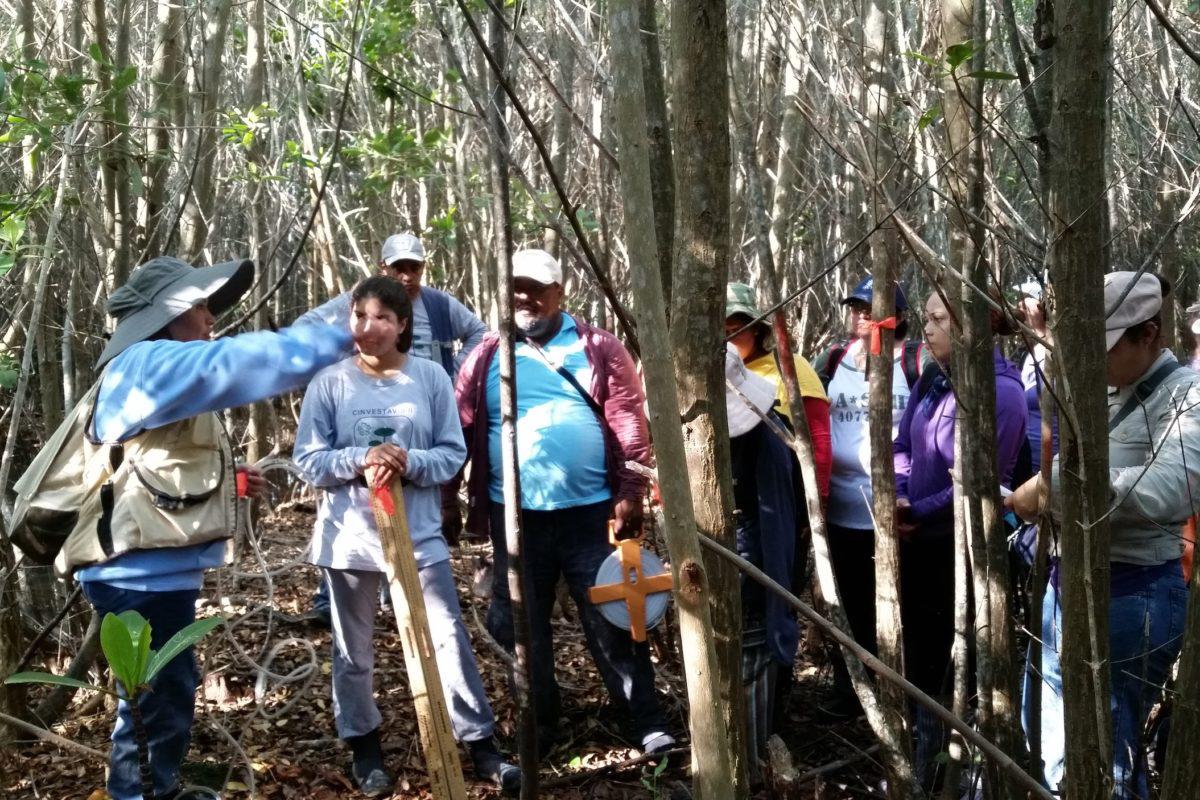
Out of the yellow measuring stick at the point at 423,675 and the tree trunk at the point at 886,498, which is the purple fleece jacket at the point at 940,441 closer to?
the tree trunk at the point at 886,498

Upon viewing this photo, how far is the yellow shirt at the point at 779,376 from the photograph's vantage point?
438 cm

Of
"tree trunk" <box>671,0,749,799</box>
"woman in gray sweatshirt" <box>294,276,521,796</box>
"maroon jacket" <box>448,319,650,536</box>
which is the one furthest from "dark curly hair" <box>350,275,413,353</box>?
"tree trunk" <box>671,0,749,799</box>

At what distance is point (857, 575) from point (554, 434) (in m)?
1.50

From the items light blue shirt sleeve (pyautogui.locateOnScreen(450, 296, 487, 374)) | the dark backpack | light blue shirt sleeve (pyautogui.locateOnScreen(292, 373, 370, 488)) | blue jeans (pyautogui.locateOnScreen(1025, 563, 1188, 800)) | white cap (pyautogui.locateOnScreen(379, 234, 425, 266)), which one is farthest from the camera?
light blue shirt sleeve (pyautogui.locateOnScreen(450, 296, 487, 374))

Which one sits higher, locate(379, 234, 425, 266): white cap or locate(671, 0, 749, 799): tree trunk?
locate(379, 234, 425, 266): white cap

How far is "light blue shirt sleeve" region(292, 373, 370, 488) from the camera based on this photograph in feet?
12.6

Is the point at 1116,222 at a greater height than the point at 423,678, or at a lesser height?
greater

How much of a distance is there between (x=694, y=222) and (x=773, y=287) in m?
1.69

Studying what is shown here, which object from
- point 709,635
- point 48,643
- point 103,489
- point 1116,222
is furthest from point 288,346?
point 1116,222

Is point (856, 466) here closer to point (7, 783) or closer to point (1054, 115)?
point (1054, 115)

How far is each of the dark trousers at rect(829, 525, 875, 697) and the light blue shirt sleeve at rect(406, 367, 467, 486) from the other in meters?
1.73

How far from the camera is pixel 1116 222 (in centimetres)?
1072

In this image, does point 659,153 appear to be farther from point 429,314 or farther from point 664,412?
point 429,314

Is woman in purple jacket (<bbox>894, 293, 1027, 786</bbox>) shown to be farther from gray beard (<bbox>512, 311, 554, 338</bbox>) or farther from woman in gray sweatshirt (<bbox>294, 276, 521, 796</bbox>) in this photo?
woman in gray sweatshirt (<bbox>294, 276, 521, 796</bbox>)
